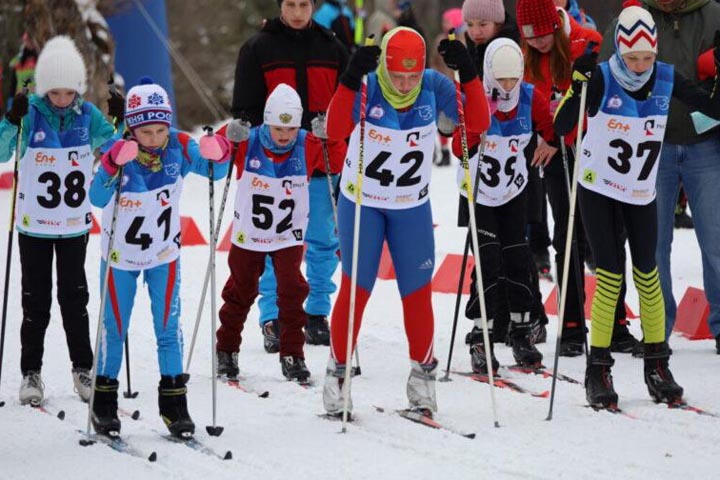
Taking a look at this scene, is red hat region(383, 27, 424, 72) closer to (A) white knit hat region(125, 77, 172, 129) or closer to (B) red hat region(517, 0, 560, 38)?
(A) white knit hat region(125, 77, 172, 129)

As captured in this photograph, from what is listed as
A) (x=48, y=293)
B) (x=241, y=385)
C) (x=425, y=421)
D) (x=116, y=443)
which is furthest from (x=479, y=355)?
(x=48, y=293)

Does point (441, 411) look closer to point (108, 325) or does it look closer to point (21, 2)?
point (108, 325)

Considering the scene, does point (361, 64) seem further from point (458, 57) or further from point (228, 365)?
point (228, 365)

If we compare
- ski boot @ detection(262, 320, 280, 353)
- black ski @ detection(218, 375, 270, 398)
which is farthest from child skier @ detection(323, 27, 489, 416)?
ski boot @ detection(262, 320, 280, 353)

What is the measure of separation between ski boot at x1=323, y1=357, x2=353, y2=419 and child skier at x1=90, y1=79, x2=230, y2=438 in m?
0.70

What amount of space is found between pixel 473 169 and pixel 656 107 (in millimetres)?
1276

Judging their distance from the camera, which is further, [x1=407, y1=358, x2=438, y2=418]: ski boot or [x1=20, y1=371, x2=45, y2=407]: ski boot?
[x1=20, y1=371, x2=45, y2=407]: ski boot

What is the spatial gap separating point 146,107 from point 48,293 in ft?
4.73

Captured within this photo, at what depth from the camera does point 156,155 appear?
633 cm


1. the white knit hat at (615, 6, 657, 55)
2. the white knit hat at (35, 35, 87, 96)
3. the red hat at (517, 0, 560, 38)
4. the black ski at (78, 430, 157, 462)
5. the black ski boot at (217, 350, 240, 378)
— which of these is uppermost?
the red hat at (517, 0, 560, 38)

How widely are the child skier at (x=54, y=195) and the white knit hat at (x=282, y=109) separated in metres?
0.87

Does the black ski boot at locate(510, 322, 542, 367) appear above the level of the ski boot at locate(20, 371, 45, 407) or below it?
above

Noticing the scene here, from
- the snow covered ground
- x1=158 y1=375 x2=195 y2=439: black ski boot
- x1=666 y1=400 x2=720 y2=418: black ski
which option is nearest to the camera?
the snow covered ground

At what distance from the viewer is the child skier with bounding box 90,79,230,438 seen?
20.6ft
